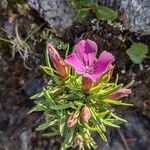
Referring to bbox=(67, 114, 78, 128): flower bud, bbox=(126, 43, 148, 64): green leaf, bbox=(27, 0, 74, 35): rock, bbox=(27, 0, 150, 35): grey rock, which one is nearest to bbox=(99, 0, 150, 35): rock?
bbox=(27, 0, 150, 35): grey rock

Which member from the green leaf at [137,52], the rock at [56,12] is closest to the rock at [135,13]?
the green leaf at [137,52]

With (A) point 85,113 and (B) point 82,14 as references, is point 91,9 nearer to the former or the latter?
(B) point 82,14

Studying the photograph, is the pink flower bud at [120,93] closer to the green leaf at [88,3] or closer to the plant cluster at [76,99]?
the plant cluster at [76,99]

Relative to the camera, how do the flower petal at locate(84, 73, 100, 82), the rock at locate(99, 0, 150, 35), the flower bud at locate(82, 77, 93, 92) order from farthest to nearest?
the rock at locate(99, 0, 150, 35) < the flower bud at locate(82, 77, 93, 92) < the flower petal at locate(84, 73, 100, 82)

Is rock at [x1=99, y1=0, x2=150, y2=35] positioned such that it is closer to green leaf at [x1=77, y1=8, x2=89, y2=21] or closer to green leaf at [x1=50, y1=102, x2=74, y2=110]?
green leaf at [x1=77, y1=8, x2=89, y2=21]

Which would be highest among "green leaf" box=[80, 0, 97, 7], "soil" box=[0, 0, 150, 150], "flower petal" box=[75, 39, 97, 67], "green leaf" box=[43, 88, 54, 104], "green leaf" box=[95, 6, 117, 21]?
"flower petal" box=[75, 39, 97, 67]

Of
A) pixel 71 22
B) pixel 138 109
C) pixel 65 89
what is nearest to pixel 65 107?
pixel 65 89

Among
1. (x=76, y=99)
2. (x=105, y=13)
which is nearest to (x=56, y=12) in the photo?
(x=105, y=13)
